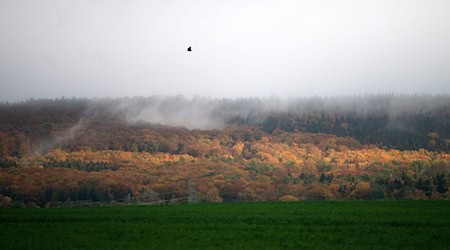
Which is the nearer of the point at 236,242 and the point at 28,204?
the point at 236,242

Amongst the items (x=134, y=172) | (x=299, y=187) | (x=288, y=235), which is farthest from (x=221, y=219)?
(x=134, y=172)

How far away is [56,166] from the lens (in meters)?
175

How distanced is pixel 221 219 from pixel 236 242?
9015 millimetres

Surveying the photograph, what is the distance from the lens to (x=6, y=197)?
11888cm

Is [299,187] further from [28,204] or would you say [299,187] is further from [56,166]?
[56,166]

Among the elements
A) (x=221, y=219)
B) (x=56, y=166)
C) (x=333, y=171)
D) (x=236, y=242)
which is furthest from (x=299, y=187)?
(x=236, y=242)

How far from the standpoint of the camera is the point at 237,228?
2888 cm

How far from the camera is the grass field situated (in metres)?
23.5

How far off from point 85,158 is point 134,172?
40.4 m

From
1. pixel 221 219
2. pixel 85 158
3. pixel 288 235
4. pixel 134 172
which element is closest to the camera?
pixel 288 235

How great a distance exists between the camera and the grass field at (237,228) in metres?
23.5

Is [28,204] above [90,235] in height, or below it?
below

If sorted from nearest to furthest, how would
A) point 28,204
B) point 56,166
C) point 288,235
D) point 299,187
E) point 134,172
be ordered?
point 288,235 → point 28,204 → point 299,187 → point 134,172 → point 56,166

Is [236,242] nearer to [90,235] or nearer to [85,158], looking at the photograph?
[90,235]
